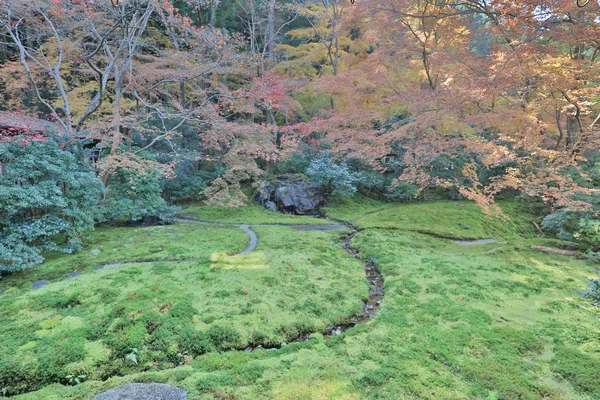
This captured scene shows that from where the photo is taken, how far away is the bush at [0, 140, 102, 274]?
595 cm

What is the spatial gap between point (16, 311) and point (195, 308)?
2.56 m

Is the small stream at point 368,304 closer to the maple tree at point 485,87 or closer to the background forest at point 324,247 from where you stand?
the background forest at point 324,247

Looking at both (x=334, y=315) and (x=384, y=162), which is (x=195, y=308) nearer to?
(x=334, y=315)

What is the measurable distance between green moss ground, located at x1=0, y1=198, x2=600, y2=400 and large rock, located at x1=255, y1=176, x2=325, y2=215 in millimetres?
7137

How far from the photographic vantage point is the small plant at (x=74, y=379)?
10.4 feet

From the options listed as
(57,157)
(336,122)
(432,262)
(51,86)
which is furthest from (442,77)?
(51,86)

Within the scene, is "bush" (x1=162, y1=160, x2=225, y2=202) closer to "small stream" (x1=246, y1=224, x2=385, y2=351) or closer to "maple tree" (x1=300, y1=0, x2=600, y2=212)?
"maple tree" (x1=300, y1=0, x2=600, y2=212)

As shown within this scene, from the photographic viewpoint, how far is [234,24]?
19.9 metres

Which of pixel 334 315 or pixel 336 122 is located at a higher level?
pixel 336 122

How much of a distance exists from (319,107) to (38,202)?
44.0 feet

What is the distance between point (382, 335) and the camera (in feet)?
13.3

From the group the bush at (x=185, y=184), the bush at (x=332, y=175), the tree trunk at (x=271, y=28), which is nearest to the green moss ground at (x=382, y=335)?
the bush at (x=332, y=175)

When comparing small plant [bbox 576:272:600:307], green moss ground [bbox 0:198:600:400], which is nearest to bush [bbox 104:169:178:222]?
green moss ground [bbox 0:198:600:400]

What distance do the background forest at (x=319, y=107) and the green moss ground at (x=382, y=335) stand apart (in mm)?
2200
